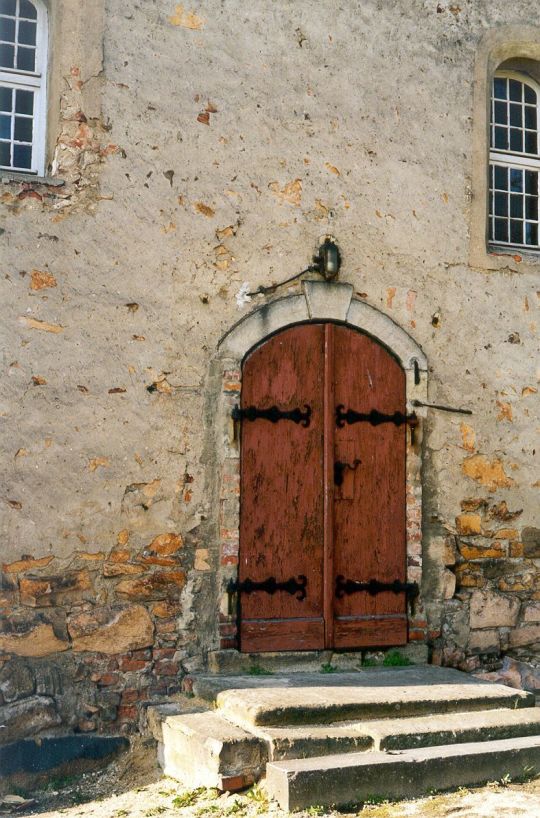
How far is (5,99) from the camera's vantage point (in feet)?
20.2

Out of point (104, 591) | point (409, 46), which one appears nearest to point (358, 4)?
point (409, 46)

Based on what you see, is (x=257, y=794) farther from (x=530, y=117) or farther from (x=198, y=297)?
(x=530, y=117)

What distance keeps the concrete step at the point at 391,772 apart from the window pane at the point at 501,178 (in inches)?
172

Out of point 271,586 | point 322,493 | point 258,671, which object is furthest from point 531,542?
point 258,671

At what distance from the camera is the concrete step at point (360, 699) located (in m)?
4.99

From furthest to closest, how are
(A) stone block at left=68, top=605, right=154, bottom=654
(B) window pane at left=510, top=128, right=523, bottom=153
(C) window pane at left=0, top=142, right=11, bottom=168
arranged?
(B) window pane at left=510, top=128, right=523, bottom=153, (C) window pane at left=0, top=142, right=11, bottom=168, (A) stone block at left=68, top=605, right=154, bottom=654

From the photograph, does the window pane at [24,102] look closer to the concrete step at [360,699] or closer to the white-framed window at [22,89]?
the white-framed window at [22,89]

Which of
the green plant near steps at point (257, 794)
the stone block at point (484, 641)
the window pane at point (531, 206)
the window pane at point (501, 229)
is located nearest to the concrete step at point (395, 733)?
the green plant near steps at point (257, 794)

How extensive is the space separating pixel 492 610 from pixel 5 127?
4.80 m

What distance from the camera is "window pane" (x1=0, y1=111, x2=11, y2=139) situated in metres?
6.10

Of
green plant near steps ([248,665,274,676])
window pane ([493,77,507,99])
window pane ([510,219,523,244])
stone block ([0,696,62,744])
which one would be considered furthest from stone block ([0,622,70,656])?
window pane ([493,77,507,99])

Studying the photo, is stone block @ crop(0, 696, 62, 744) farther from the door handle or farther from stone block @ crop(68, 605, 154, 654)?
the door handle

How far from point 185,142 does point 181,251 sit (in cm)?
75

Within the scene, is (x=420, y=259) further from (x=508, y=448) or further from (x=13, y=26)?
(x=13, y=26)
